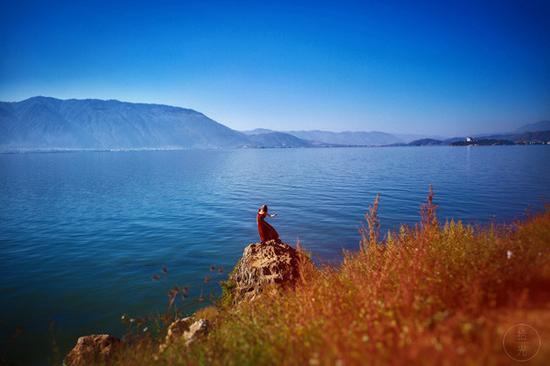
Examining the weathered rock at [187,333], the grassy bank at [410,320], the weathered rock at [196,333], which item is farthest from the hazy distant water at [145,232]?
the grassy bank at [410,320]

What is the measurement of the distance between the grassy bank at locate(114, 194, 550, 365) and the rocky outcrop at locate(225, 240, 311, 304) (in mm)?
4133

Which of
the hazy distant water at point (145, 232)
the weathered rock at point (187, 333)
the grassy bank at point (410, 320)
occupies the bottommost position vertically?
the hazy distant water at point (145, 232)

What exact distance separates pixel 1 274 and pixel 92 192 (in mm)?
31990

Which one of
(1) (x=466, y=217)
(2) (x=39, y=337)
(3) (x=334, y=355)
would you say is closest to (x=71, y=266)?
(2) (x=39, y=337)

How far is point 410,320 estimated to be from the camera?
14.1ft

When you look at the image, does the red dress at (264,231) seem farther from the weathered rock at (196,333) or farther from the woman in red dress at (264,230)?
the weathered rock at (196,333)

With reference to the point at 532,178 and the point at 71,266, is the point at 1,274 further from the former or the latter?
the point at 532,178

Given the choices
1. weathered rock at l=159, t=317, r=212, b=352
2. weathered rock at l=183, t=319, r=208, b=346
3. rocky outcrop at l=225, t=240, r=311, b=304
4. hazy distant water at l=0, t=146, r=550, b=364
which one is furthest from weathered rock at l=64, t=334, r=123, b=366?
rocky outcrop at l=225, t=240, r=311, b=304

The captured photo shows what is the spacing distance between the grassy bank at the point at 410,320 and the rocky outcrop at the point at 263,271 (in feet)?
13.6

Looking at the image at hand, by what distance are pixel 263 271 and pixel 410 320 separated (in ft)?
25.0

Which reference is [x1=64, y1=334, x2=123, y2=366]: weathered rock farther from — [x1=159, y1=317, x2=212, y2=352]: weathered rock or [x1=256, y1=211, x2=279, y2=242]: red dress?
[x1=256, y1=211, x2=279, y2=242]: red dress

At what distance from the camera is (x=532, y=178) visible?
1973 inches

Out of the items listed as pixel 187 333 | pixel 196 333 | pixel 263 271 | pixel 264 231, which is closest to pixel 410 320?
pixel 196 333

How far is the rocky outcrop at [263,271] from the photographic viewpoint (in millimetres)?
11000
